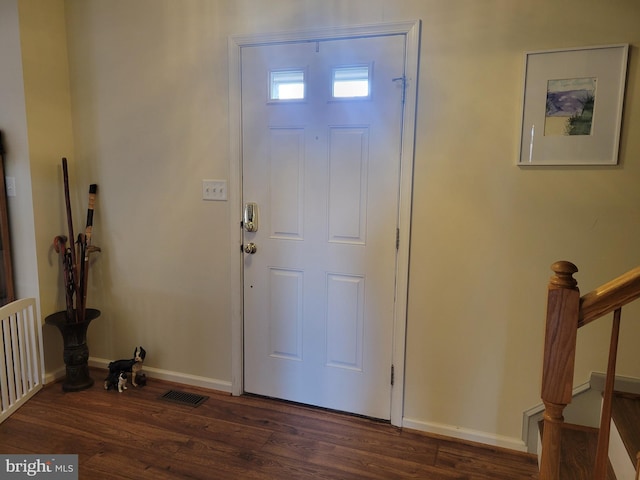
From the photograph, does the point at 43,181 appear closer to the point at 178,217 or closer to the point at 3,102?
the point at 3,102

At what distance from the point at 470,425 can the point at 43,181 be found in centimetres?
281

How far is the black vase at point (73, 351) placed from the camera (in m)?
2.52

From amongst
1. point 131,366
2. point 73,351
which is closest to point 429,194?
point 131,366

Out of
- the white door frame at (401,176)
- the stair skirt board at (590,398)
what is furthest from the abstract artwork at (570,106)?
the stair skirt board at (590,398)

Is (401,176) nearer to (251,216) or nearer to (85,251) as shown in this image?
(251,216)

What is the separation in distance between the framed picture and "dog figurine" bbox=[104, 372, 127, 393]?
2.53 meters

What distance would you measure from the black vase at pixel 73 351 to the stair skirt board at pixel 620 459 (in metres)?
2.73

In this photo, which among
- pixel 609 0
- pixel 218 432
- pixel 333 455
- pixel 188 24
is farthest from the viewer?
pixel 188 24

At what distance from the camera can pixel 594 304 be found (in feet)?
3.66

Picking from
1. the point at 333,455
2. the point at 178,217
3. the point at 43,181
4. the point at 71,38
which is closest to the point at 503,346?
the point at 333,455

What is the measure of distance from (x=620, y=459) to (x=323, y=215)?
1586 millimetres

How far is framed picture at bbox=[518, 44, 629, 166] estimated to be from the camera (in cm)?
174

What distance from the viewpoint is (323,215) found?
2.25 metres

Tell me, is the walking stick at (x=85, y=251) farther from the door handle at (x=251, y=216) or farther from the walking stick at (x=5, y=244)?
the door handle at (x=251, y=216)
